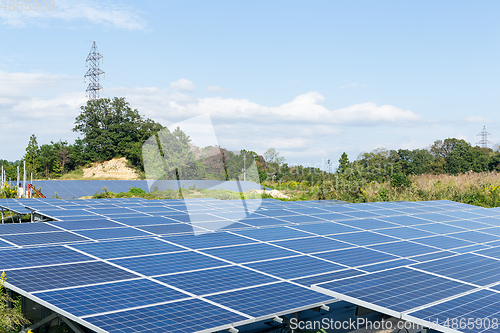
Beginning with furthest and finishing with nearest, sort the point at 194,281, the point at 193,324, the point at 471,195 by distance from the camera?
the point at 471,195 → the point at 194,281 → the point at 193,324

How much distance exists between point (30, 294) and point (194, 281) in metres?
2.82

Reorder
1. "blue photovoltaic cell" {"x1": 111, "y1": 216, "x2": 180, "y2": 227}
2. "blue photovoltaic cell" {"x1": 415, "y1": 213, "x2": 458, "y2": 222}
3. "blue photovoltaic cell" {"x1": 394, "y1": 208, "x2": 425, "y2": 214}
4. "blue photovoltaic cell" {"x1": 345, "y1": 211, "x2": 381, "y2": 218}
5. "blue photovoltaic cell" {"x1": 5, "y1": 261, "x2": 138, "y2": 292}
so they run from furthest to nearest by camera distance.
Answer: "blue photovoltaic cell" {"x1": 394, "y1": 208, "x2": 425, "y2": 214}
"blue photovoltaic cell" {"x1": 345, "y1": 211, "x2": 381, "y2": 218}
"blue photovoltaic cell" {"x1": 415, "y1": 213, "x2": 458, "y2": 222}
"blue photovoltaic cell" {"x1": 111, "y1": 216, "x2": 180, "y2": 227}
"blue photovoltaic cell" {"x1": 5, "y1": 261, "x2": 138, "y2": 292}

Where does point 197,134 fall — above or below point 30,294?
above

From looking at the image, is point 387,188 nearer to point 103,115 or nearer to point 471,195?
point 471,195

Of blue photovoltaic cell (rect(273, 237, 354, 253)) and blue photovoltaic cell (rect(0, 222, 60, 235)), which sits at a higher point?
blue photovoltaic cell (rect(0, 222, 60, 235))

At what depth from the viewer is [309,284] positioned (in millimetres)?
8148

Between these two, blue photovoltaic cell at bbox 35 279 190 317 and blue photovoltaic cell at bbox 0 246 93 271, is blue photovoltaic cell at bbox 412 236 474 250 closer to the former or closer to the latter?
blue photovoltaic cell at bbox 35 279 190 317

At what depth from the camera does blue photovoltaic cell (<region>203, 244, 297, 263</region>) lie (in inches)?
400

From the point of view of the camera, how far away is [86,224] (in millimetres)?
14273

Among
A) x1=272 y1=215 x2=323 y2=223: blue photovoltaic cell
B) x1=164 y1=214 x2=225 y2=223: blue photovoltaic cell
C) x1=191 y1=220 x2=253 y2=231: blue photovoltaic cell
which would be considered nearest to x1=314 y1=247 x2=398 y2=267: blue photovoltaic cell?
x1=191 y1=220 x2=253 y2=231: blue photovoltaic cell

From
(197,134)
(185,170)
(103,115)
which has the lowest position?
(185,170)

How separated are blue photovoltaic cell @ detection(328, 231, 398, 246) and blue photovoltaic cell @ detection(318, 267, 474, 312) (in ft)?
11.9

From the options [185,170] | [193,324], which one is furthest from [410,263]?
[185,170]

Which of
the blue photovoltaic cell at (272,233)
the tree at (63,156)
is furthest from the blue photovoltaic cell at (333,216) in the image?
the tree at (63,156)
